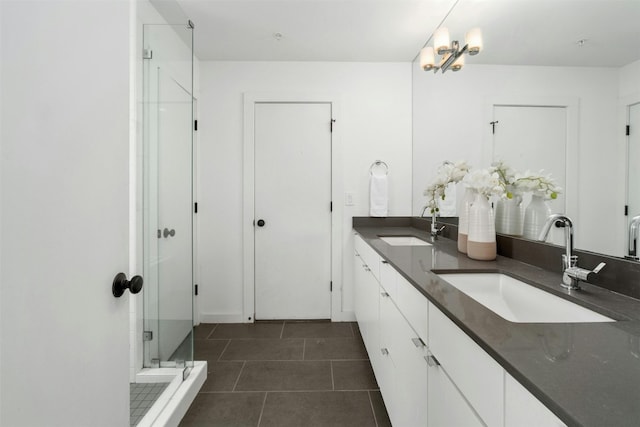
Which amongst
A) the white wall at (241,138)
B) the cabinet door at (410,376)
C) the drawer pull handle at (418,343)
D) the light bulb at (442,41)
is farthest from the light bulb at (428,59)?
the drawer pull handle at (418,343)

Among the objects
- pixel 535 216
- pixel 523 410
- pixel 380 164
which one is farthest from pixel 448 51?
pixel 523 410

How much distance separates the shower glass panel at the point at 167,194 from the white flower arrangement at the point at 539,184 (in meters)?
1.82

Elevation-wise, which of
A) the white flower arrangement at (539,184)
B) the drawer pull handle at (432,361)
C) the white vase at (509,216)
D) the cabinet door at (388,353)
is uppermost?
the white flower arrangement at (539,184)

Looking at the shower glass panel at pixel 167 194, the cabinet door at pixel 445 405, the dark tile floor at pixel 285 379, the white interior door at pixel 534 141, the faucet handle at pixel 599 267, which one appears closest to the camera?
the cabinet door at pixel 445 405

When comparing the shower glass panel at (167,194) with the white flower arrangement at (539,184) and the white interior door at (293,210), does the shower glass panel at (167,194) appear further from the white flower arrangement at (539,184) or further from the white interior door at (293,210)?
the white flower arrangement at (539,184)

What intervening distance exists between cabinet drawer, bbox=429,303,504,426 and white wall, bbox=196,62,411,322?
1976 millimetres

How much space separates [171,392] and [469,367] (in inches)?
63.3

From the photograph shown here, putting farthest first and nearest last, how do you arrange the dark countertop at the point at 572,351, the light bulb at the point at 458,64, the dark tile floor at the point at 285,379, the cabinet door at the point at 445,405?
the light bulb at the point at 458,64 < the dark tile floor at the point at 285,379 < the cabinet door at the point at 445,405 < the dark countertop at the point at 572,351

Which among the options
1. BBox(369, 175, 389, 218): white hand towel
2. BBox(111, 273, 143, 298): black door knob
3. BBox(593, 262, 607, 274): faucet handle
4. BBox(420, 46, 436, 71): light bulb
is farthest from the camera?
BBox(369, 175, 389, 218): white hand towel

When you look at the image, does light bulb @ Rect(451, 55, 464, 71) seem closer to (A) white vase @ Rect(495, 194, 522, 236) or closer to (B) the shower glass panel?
(A) white vase @ Rect(495, 194, 522, 236)

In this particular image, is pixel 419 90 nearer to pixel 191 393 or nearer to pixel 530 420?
pixel 530 420

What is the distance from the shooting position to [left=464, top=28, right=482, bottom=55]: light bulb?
1.70 m

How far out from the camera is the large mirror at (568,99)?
905 mm

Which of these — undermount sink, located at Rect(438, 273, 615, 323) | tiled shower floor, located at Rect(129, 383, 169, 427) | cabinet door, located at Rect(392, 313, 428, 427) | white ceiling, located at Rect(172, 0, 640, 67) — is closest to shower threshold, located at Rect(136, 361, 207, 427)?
tiled shower floor, located at Rect(129, 383, 169, 427)
